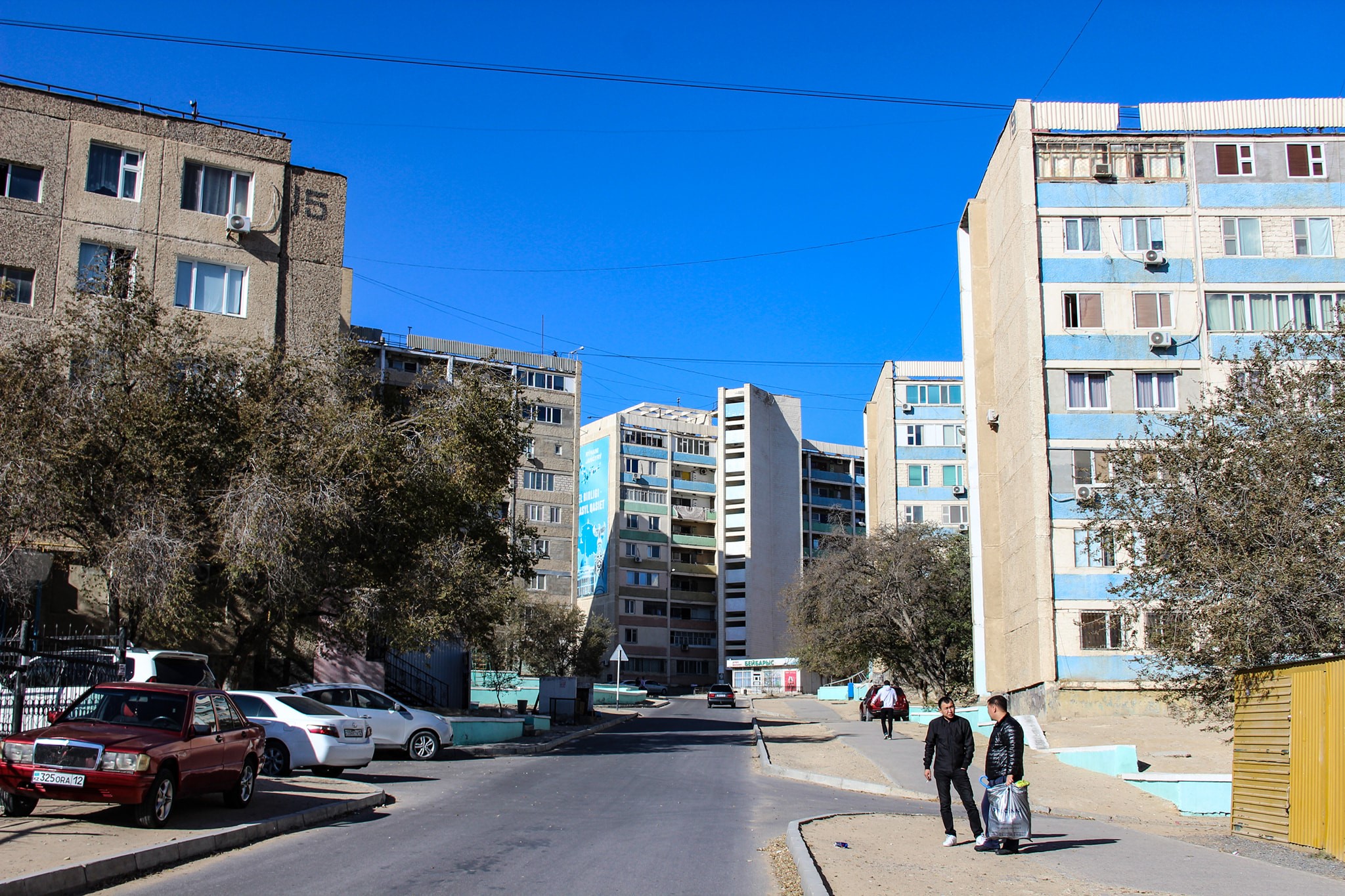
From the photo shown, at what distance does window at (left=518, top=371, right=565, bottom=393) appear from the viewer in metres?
93.8

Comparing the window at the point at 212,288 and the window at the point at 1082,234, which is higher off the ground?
the window at the point at 1082,234

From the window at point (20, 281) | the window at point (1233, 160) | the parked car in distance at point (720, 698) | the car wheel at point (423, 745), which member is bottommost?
the parked car in distance at point (720, 698)

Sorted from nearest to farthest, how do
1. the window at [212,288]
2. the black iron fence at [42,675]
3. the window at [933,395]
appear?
1. the black iron fence at [42,675]
2. the window at [212,288]
3. the window at [933,395]

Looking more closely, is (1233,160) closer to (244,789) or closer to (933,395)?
(244,789)

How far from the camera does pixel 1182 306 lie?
1494 inches

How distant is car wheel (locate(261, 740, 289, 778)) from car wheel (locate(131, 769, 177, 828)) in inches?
266

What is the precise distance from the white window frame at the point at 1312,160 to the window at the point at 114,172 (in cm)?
3792

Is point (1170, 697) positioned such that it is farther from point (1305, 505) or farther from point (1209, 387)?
point (1209, 387)

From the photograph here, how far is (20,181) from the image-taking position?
31.0 metres

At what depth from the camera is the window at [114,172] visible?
105ft

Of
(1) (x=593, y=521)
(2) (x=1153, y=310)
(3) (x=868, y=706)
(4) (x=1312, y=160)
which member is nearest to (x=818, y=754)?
(3) (x=868, y=706)

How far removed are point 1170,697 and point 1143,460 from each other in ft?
14.1

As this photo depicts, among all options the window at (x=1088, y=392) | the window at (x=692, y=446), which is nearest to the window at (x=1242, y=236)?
the window at (x=1088, y=392)

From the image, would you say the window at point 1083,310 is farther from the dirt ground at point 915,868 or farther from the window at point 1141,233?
the dirt ground at point 915,868
